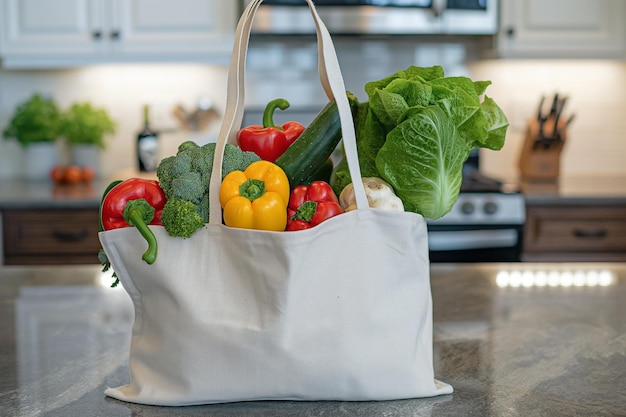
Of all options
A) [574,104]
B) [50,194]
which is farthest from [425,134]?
[574,104]

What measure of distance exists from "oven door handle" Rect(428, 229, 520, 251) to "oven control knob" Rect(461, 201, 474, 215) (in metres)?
0.08

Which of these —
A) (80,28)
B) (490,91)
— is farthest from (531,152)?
(80,28)

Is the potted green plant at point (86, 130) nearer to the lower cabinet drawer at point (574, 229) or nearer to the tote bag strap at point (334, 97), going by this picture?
the lower cabinet drawer at point (574, 229)

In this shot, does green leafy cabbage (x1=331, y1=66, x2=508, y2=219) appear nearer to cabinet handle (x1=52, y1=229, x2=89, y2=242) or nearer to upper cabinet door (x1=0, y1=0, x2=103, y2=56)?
cabinet handle (x1=52, y1=229, x2=89, y2=242)

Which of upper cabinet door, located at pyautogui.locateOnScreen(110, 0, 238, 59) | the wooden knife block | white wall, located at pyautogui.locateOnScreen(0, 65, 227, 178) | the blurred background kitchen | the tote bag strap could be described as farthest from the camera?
→ white wall, located at pyautogui.locateOnScreen(0, 65, 227, 178)

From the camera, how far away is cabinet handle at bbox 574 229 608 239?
9.95 ft

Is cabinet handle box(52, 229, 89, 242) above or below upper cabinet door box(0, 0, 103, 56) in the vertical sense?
below

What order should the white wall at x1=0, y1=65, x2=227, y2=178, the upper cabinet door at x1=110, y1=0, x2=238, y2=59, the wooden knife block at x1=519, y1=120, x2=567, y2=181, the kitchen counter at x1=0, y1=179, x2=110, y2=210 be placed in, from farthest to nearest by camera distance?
the white wall at x1=0, y1=65, x2=227, y2=178, the wooden knife block at x1=519, y1=120, x2=567, y2=181, the upper cabinet door at x1=110, y1=0, x2=238, y2=59, the kitchen counter at x1=0, y1=179, x2=110, y2=210

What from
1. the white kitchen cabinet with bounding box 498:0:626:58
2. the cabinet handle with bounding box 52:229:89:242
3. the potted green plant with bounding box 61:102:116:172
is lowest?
the cabinet handle with bounding box 52:229:89:242

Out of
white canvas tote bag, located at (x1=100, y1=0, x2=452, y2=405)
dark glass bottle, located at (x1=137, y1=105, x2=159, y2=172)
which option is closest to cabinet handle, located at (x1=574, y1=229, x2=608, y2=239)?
dark glass bottle, located at (x1=137, y1=105, x2=159, y2=172)

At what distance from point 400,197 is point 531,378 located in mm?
287

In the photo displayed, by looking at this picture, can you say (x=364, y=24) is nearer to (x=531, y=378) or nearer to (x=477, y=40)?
(x=477, y=40)

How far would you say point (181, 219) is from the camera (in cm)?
86

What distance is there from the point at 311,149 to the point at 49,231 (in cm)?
222
